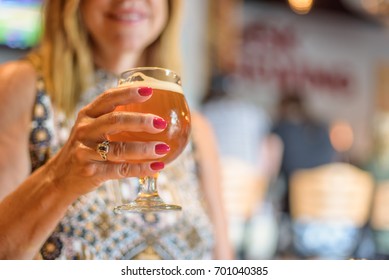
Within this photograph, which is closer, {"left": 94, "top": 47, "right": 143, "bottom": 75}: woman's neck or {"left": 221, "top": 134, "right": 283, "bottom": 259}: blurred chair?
{"left": 94, "top": 47, "right": 143, "bottom": 75}: woman's neck

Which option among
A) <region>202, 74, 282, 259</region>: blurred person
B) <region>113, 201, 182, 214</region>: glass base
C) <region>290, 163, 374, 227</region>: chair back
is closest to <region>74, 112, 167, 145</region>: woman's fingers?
<region>113, 201, 182, 214</region>: glass base

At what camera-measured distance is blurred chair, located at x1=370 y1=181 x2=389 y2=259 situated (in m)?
4.31

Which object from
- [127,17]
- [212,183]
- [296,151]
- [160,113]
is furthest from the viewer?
[296,151]

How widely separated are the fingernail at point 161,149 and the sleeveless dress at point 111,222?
312mm

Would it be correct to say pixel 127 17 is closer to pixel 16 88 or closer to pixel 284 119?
pixel 16 88

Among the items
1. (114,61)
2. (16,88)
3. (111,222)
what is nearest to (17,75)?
(16,88)

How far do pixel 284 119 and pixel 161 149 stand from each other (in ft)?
13.7

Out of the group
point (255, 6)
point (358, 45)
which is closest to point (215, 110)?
point (255, 6)

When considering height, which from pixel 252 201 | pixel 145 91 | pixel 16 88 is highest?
pixel 252 201

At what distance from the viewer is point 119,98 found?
29.5 inches

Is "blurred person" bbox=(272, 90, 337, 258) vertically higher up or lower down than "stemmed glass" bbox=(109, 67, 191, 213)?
higher up

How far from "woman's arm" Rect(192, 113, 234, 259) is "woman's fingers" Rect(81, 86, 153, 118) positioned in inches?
22.5

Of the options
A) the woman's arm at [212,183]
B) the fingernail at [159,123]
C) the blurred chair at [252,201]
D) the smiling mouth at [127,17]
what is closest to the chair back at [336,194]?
the blurred chair at [252,201]

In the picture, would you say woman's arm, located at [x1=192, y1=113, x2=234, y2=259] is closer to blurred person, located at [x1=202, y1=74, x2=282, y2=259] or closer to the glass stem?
the glass stem
